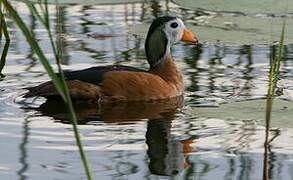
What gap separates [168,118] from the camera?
24.5ft

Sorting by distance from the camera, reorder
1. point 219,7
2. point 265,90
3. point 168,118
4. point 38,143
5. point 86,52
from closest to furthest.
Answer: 1. point 38,143
2. point 168,118
3. point 265,90
4. point 86,52
5. point 219,7

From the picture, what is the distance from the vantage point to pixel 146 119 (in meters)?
7.43

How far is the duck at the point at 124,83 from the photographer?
26.3 feet

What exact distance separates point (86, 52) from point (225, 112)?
2.52m

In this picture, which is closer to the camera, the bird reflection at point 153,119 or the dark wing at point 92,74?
the bird reflection at point 153,119

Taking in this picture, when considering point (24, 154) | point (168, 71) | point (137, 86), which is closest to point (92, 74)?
point (137, 86)

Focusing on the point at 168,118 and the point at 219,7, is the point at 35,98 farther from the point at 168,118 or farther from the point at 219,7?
the point at 219,7

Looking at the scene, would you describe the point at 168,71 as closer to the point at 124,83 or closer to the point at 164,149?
the point at 124,83

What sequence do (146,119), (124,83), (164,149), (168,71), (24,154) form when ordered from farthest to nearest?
(168,71)
(124,83)
(146,119)
(164,149)
(24,154)

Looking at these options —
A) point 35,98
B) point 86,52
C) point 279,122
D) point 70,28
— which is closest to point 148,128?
point 279,122

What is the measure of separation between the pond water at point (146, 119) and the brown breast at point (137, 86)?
13 cm

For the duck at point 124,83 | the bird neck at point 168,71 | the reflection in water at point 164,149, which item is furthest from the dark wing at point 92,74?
the reflection in water at point 164,149

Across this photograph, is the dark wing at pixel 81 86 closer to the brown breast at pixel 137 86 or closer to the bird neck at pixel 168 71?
the brown breast at pixel 137 86

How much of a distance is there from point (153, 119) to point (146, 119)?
5cm
